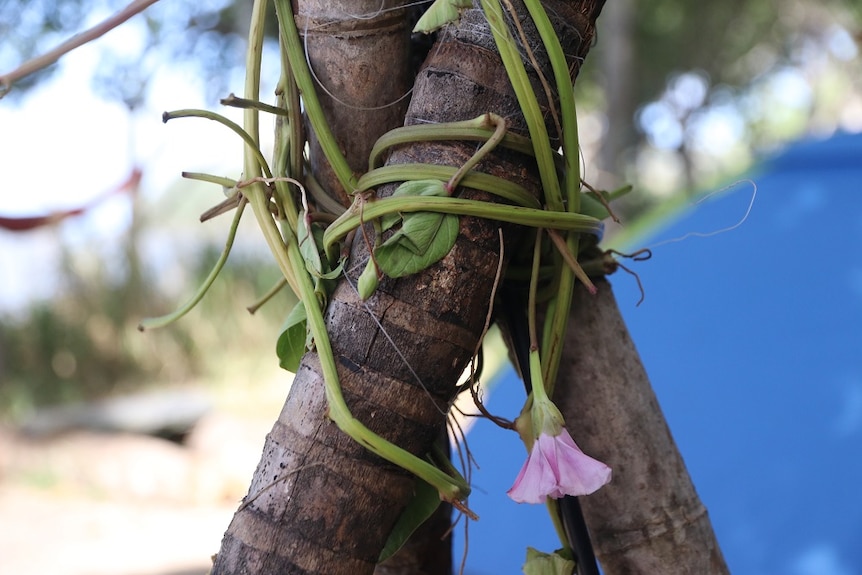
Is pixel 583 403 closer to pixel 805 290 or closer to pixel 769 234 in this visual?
pixel 805 290

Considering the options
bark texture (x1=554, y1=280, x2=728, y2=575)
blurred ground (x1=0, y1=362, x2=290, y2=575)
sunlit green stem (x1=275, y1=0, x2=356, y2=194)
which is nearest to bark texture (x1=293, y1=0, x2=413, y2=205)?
sunlit green stem (x1=275, y1=0, x2=356, y2=194)

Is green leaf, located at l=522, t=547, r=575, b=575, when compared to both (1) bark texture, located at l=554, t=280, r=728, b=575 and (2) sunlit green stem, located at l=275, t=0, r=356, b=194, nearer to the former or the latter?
(1) bark texture, located at l=554, t=280, r=728, b=575

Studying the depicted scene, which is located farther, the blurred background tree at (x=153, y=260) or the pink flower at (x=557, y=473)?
the blurred background tree at (x=153, y=260)

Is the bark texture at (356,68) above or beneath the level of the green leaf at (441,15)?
above

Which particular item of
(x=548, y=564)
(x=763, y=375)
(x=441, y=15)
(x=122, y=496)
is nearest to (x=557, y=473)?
(x=548, y=564)

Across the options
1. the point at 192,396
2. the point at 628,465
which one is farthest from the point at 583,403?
the point at 192,396

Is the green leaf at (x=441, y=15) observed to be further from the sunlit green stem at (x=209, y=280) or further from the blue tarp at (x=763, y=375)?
the blue tarp at (x=763, y=375)

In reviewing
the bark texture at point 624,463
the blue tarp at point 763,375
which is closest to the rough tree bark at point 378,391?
the bark texture at point 624,463
